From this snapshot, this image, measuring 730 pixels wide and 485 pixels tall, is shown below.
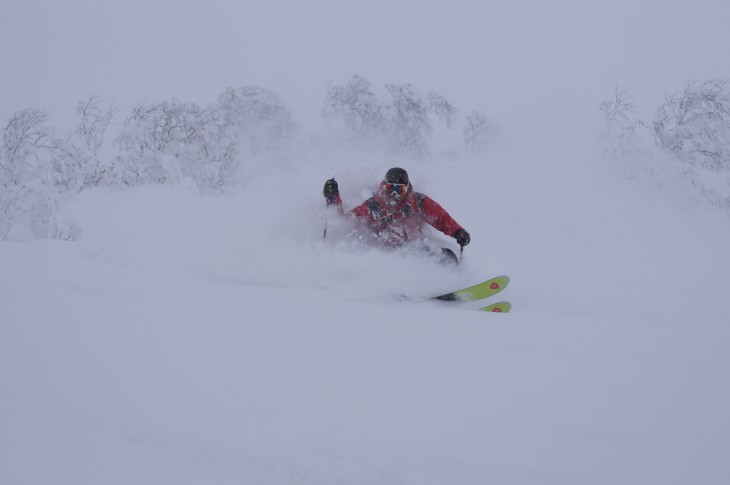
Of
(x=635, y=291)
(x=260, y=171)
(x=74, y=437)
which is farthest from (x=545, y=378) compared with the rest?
(x=260, y=171)

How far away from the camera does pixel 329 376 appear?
211 cm

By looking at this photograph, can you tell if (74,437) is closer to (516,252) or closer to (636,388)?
(636,388)

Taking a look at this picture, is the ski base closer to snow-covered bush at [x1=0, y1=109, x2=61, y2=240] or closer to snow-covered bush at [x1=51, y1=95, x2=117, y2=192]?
snow-covered bush at [x1=0, y1=109, x2=61, y2=240]

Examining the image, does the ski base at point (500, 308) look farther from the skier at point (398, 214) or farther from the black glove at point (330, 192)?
the black glove at point (330, 192)

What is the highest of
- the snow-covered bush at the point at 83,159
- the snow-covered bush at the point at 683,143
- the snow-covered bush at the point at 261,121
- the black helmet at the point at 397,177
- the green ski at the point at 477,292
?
the snow-covered bush at the point at 261,121

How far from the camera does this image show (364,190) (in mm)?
6180

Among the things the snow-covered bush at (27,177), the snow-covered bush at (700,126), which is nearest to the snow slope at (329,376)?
the snow-covered bush at (27,177)

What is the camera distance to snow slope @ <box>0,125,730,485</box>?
1.59 meters

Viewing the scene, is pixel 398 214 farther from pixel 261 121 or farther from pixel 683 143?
pixel 261 121

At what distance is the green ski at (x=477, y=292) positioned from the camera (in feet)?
14.0

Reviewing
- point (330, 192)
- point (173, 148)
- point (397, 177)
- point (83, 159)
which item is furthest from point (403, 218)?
point (173, 148)

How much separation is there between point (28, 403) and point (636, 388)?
293 centimetres

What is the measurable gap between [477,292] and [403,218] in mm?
1379

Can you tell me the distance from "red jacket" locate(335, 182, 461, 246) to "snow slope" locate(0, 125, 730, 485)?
0.48 m
